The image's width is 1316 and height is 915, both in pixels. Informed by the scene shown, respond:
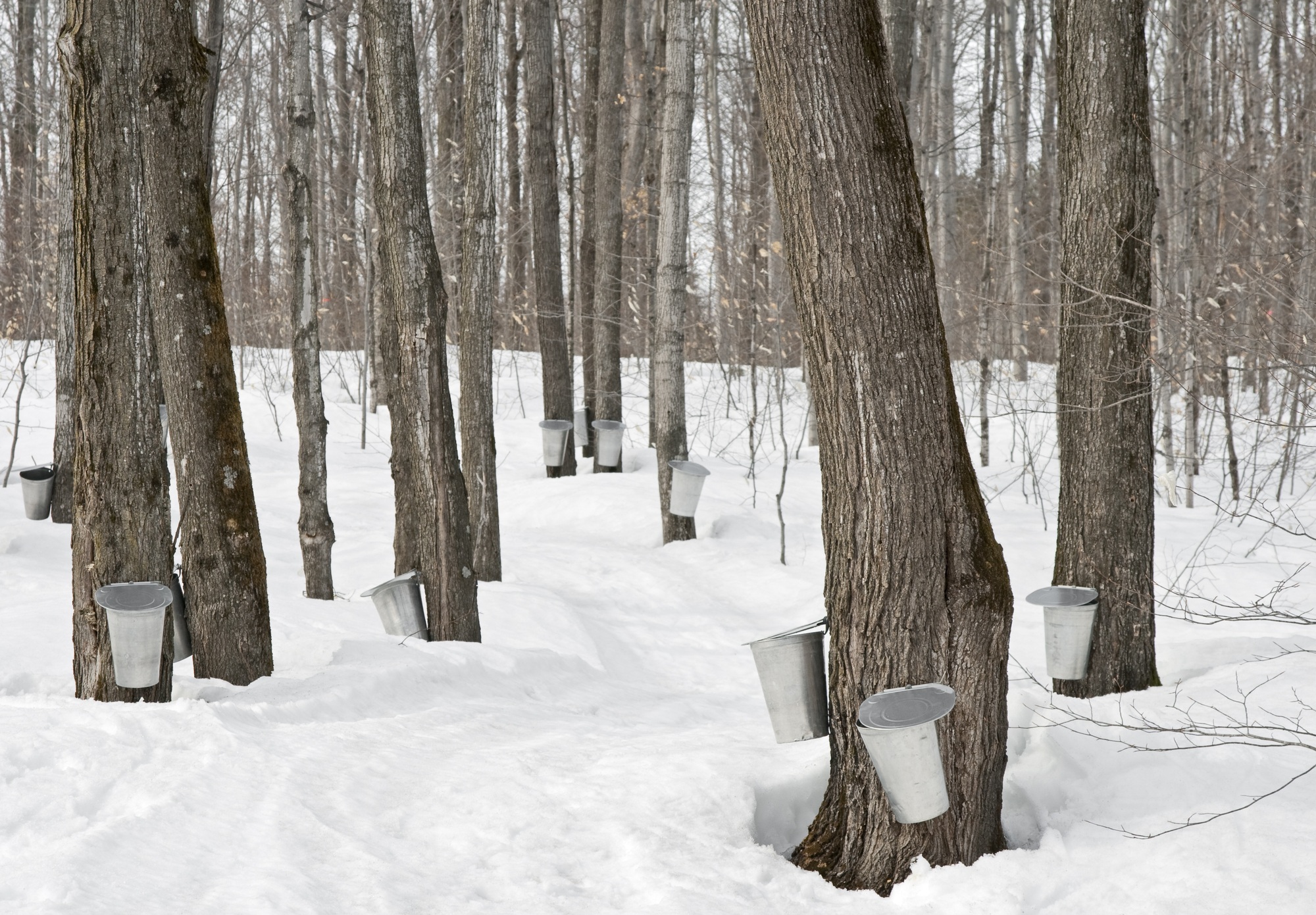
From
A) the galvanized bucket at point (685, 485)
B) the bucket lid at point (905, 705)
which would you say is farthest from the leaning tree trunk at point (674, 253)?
the bucket lid at point (905, 705)

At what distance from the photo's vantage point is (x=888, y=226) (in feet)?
9.42

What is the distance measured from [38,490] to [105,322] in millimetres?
4746

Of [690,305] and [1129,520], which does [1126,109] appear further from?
[690,305]

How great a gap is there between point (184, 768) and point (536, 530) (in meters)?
6.58

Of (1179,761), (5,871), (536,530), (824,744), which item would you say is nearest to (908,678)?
(824,744)

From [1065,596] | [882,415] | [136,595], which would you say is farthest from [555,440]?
[882,415]

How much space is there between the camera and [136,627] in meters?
3.38

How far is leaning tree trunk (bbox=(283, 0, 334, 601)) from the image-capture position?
6504 mm

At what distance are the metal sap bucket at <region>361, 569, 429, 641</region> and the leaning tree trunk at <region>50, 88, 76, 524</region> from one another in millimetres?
3371

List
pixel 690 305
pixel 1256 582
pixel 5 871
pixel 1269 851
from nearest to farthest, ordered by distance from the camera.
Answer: pixel 5 871
pixel 1269 851
pixel 1256 582
pixel 690 305

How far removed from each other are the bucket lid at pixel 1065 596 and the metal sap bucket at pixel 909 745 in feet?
5.84

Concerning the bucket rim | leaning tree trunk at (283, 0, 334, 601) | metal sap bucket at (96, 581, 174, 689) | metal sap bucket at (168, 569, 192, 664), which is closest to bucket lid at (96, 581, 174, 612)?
metal sap bucket at (96, 581, 174, 689)

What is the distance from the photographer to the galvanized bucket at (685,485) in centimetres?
826

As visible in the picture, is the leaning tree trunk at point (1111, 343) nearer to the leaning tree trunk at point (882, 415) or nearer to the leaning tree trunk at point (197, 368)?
the leaning tree trunk at point (882, 415)
